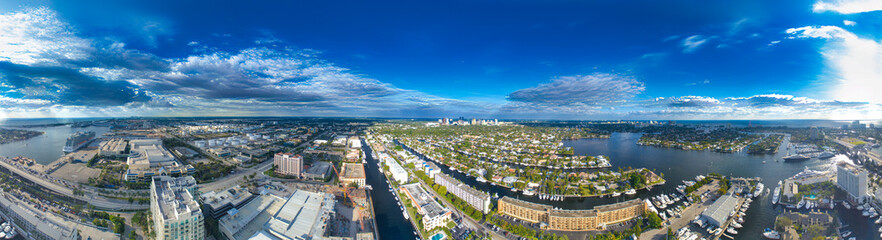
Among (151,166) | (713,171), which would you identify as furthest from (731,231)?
(151,166)

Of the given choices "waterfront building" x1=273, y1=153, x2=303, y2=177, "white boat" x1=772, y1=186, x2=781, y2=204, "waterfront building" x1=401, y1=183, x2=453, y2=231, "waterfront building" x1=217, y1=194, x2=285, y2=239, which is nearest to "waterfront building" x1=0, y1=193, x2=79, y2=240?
"waterfront building" x1=217, y1=194, x2=285, y2=239

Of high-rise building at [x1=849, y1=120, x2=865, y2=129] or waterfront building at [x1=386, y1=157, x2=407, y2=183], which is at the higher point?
high-rise building at [x1=849, y1=120, x2=865, y2=129]

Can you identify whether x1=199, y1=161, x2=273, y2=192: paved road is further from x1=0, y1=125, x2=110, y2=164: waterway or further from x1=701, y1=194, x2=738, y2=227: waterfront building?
x1=701, y1=194, x2=738, y2=227: waterfront building

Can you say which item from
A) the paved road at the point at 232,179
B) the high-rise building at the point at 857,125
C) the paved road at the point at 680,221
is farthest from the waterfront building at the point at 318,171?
the high-rise building at the point at 857,125

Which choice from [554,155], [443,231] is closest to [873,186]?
[443,231]

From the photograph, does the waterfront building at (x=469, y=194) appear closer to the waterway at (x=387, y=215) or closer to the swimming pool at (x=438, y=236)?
the swimming pool at (x=438, y=236)

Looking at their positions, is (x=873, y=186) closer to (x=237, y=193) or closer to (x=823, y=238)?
(x=823, y=238)
